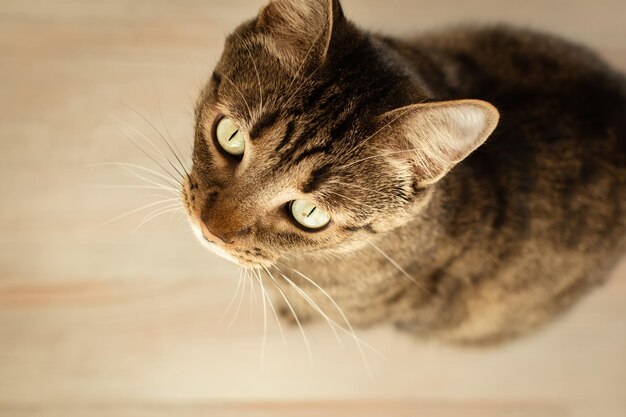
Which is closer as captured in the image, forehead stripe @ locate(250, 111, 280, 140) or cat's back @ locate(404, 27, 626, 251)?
forehead stripe @ locate(250, 111, 280, 140)

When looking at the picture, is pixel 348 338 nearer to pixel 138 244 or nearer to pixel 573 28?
pixel 138 244

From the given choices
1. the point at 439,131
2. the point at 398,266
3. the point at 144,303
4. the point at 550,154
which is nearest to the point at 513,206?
the point at 550,154

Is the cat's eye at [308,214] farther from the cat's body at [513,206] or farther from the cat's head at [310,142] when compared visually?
the cat's body at [513,206]

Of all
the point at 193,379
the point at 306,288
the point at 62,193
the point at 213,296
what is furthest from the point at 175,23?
the point at 193,379

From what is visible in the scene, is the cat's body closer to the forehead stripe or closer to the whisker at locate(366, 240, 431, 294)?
the whisker at locate(366, 240, 431, 294)

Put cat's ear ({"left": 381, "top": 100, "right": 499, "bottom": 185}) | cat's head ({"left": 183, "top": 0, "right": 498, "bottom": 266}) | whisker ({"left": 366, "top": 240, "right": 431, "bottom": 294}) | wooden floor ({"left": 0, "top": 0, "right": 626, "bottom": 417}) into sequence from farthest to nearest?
wooden floor ({"left": 0, "top": 0, "right": 626, "bottom": 417}), whisker ({"left": 366, "top": 240, "right": 431, "bottom": 294}), cat's head ({"left": 183, "top": 0, "right": 498, "bottom": 266}), cat's ear ({"left": 381, "top": 100, "right": 499, "bottom": 185})

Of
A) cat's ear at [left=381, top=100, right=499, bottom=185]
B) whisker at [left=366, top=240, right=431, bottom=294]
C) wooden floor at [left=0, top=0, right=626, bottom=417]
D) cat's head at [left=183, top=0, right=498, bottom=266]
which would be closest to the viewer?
cat's ear at [left=381, top=100, right=499, bottom=185]

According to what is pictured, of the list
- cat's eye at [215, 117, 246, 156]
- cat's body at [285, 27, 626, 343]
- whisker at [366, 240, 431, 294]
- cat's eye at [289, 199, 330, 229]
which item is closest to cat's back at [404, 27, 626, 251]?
cat's body at [285, 27, 626, 343]

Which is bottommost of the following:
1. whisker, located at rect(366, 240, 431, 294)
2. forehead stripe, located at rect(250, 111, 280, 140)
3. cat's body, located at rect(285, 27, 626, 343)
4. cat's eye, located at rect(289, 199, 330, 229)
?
cat's eye, located at rect(289, 199, 330, 229)

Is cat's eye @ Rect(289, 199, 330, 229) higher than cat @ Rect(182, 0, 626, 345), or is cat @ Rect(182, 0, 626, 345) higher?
cat @ Rect(182, 0, 626, 345)
